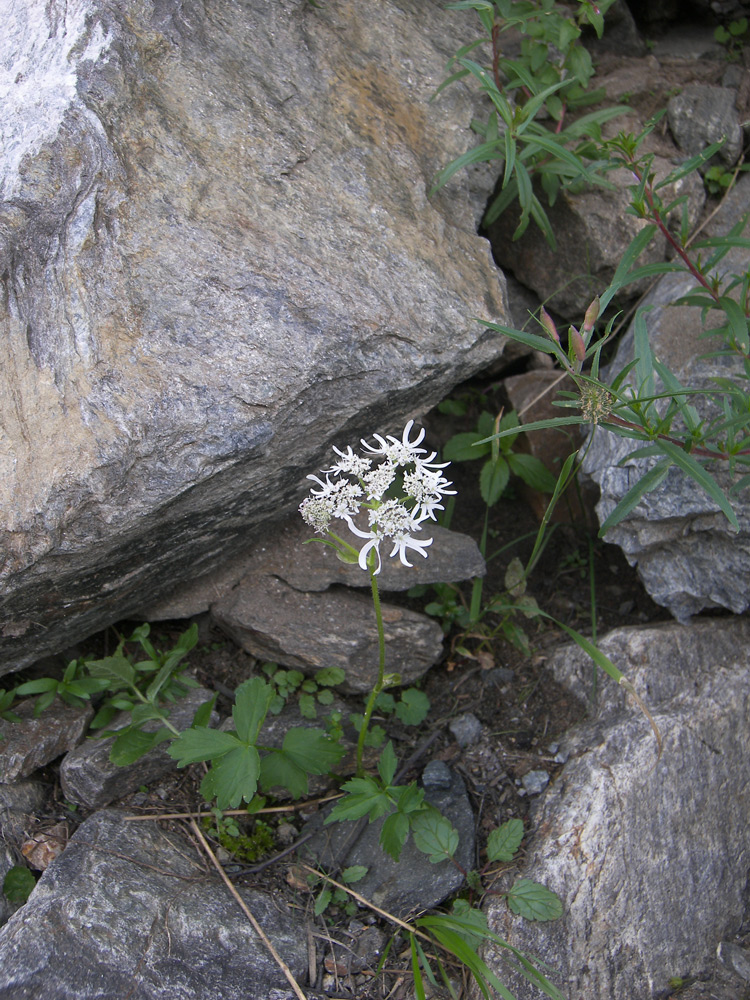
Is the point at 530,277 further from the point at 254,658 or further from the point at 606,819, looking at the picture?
the point at 606,819

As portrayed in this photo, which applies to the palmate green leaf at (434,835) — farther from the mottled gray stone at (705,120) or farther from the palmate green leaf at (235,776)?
the mottled gray stone at (705,120)

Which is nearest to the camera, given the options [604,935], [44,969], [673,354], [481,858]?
[44,969]

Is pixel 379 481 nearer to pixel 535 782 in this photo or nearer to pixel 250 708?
pixel 250 708

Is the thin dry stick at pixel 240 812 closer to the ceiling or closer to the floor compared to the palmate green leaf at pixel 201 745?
closer to the floor

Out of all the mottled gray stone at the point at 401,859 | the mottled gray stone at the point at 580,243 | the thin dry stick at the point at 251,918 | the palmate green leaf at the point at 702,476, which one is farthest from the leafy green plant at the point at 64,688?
the mottled gray stone at the point at 580,243

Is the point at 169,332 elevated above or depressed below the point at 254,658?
above

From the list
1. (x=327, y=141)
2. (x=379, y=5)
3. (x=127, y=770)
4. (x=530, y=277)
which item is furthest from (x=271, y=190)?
(x=127, y=770)

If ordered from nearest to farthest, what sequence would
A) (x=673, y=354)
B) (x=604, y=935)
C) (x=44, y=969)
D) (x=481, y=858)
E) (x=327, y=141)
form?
(x=44, y=969) < (x=604, y=935) < (x=481, y=858) < (x=327, y=141) < (x=673, y=354)
